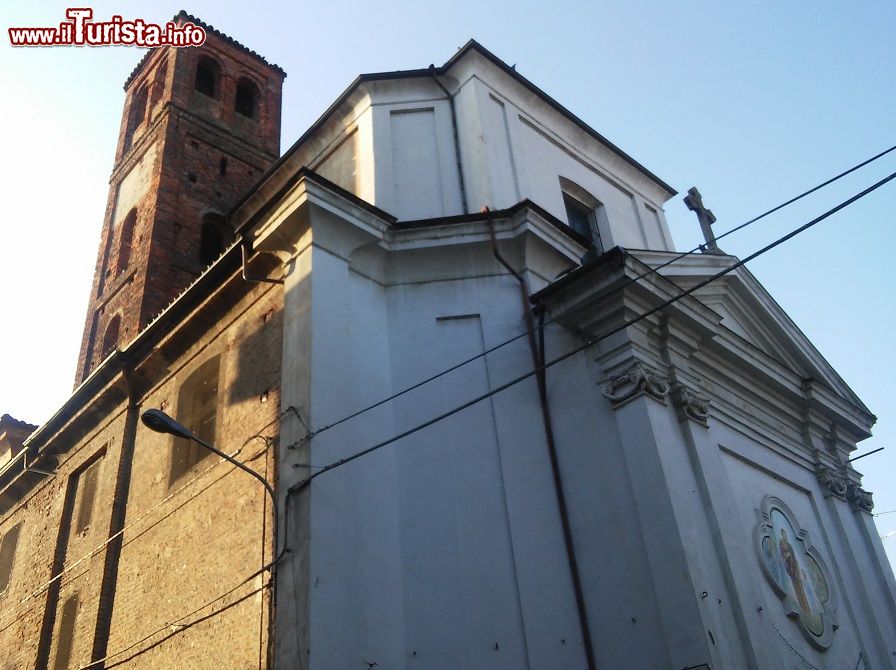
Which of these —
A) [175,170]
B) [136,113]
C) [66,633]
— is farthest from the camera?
[136,113]

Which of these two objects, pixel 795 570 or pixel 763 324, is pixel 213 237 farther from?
pixel 795 570

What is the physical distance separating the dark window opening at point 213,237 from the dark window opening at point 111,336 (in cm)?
197

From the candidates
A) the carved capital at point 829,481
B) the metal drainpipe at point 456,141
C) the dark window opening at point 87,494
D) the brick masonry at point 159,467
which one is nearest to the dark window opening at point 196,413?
the brick masonry at point 159,467

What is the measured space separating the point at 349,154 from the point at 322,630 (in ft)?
25.2

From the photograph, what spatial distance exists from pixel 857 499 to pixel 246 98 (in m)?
16.2

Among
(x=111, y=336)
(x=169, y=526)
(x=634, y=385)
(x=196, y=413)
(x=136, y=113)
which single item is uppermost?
(x=136, y=113)

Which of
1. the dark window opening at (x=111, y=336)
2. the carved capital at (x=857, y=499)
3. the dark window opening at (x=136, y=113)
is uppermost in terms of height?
the dark window opening at (x=136, y=113)

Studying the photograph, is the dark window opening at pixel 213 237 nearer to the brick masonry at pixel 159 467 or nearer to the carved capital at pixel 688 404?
the brick masonry at pixel 159 467

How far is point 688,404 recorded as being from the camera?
390 inches

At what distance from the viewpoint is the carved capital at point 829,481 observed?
12555 mm

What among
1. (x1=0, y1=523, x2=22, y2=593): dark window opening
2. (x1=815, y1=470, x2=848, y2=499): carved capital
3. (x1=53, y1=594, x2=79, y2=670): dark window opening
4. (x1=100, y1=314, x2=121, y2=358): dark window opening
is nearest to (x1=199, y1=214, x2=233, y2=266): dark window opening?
(x1=100, y1=314, x2=121, y2=358): dark window opening

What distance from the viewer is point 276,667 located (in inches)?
304

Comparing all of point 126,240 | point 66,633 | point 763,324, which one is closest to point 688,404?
point 763,324

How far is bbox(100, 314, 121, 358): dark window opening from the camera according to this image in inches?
658
